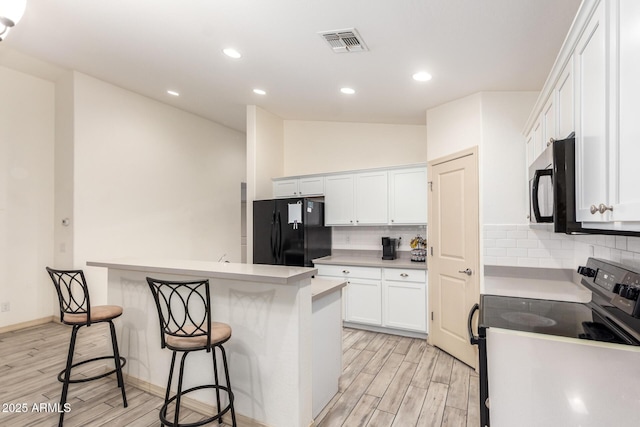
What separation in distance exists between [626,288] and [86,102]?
17.8 feet

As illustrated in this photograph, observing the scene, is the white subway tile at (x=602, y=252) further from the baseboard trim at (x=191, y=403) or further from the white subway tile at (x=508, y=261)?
the baseboard trim at (x=191, y=403)

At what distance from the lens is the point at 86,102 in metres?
4.18

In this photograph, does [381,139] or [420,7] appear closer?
[420,7]

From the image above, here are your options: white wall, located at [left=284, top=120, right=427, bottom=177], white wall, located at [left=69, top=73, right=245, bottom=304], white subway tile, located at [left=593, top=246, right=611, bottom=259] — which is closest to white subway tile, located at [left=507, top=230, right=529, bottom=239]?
white subway tile, located at [left=593, top=246, right=611, bottom=259]

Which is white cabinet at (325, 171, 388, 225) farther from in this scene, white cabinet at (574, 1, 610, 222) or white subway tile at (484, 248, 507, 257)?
white cabinet at (574, 1, 610, 222)

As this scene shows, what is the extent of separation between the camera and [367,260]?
4.25 metres

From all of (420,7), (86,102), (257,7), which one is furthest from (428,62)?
(86,102)

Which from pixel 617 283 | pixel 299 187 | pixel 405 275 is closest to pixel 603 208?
pixel 617 283

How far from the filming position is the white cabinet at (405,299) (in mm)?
3705

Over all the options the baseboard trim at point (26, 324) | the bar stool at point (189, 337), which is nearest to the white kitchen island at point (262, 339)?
the bar stool at point (189, 337)

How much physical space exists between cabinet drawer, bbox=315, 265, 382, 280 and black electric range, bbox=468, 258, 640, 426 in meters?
1.92

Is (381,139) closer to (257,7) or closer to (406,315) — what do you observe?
(406,315)

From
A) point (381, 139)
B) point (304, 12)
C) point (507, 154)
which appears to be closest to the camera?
point (304, 12)

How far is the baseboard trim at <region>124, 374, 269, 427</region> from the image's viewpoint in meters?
2.11
